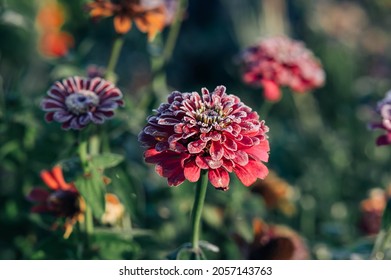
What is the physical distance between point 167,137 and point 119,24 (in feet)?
1.96

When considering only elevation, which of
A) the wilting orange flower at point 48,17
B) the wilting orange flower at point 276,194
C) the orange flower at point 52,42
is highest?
the wilting orange flower at point 48,17

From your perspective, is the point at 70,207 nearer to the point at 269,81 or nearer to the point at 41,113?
the point at 41,113

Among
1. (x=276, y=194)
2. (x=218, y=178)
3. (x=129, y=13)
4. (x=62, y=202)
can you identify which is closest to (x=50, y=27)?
(x=129, y=13)

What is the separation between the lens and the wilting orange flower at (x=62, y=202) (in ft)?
4.98

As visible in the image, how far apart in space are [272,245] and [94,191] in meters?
0.65

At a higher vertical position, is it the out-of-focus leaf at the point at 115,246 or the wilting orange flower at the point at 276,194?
the wilting orange flower at the point at 276,194

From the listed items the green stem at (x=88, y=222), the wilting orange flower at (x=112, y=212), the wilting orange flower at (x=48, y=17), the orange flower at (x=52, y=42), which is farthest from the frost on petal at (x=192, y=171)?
the wilting orange flower at (x=48, y=17)

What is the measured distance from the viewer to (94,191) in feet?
4.53

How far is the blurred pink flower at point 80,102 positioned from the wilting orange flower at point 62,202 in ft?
0.76

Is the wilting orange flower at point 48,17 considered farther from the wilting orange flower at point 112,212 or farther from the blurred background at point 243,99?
the wilting orange flower at point 112,212

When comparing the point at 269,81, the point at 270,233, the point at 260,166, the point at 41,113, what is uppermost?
the point at 269,81

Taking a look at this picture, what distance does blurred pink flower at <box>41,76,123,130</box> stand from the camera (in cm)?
134
